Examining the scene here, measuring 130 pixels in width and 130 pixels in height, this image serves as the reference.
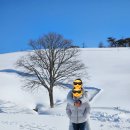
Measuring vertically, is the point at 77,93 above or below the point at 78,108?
above

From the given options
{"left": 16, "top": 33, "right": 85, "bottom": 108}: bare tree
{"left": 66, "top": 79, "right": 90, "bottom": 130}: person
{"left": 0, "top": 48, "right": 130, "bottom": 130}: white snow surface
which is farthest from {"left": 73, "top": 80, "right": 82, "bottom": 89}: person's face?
{"left": 16, "top": 33, "right": 85, "bottom": 108}: bare tree

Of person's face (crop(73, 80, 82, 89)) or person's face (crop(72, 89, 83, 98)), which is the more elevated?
person's face (crop(73, 80, 82, 89))

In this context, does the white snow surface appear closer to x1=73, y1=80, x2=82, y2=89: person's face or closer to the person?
the person

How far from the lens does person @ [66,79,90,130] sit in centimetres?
778

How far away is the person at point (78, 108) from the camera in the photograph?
7.78m

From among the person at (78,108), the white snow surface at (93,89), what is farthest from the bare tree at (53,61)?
the person at (78,108)

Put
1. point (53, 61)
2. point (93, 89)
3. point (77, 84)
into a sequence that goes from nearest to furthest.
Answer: point (77, 84) < point (53, 61) < point (93, 89)

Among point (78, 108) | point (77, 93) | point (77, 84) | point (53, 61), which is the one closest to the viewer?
point (77, 84)

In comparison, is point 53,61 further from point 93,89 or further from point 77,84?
point 77,84

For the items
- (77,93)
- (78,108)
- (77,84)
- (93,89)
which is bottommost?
(93,89)

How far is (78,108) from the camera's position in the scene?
26.4 ft

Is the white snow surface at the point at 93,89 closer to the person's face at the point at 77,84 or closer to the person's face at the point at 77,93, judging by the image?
the person's face at the point at 77,93

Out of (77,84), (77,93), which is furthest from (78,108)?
(77,84)

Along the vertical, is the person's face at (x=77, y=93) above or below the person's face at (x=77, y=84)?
below
